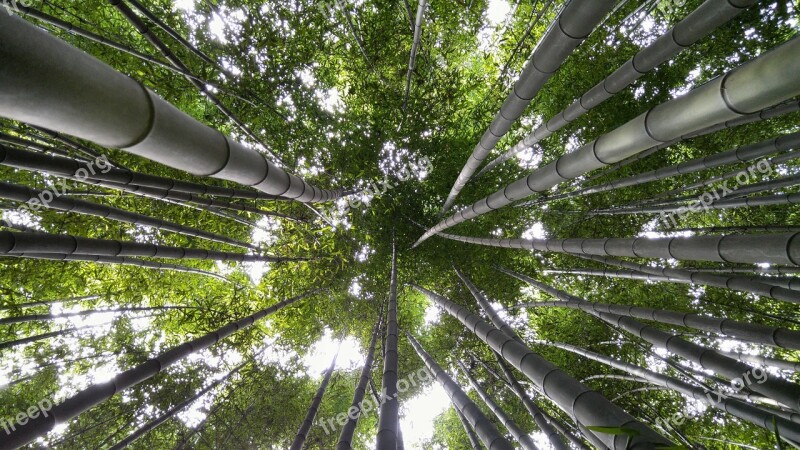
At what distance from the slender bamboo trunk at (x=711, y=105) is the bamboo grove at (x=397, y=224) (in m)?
0.01

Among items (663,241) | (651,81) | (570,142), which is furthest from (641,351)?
(663,241)

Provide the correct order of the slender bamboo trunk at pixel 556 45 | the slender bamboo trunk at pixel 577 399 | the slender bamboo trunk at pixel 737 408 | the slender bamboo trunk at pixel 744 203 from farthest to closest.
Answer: the slender bamboo trunk at pixel 744 203, the slender bamboo trunk at pixel 737 408, the slender bamboo trunk at pixel 556 45, the slender bamboo trunk at pixel 577 399

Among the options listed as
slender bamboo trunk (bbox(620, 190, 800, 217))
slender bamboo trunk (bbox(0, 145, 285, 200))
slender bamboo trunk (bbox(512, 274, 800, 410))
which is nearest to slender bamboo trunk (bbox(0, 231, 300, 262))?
slender bamboo trunk (bbox(0, 145, 285, 200))

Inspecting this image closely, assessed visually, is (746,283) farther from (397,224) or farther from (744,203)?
(397,224)

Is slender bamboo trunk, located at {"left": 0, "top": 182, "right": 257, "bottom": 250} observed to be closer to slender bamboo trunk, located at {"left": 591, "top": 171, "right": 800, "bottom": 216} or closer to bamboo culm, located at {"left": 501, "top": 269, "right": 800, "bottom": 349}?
bamboo culm, located at {"left": 501, "top": 269, "right": 800, "bottom": 349}

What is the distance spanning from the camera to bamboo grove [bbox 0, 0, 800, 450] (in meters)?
2.05

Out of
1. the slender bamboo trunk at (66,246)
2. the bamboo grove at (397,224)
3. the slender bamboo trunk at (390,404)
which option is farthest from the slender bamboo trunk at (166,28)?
the slender bamboo trunk at (390,404)

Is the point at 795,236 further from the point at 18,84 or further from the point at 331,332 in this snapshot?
the point at 331,332

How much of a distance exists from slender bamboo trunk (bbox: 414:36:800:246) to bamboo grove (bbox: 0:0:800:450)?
0.01 metres

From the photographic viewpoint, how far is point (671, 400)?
19.9 ft

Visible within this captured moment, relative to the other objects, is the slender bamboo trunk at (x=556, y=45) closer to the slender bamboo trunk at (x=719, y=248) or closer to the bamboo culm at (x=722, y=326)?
the slender bamboo trunk at (x=719, y=248)

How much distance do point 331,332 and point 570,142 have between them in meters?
5.43

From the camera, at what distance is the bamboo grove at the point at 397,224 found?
2053 millimetres

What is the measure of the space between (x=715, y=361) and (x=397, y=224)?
4.81 m
